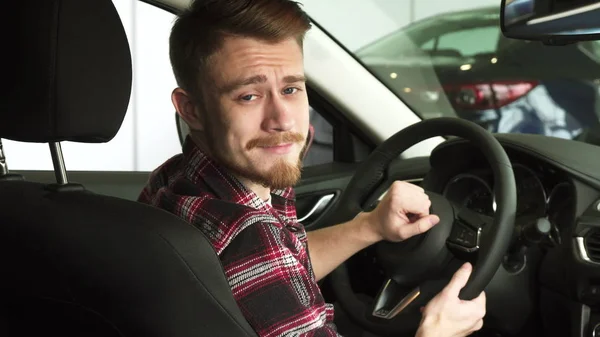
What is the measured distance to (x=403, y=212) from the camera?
2.19m

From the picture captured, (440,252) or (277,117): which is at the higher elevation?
(277,117)

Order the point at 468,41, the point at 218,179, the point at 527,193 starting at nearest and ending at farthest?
the point at 218,179, the point at 527,193, the point at 468,41

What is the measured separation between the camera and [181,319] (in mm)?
1432

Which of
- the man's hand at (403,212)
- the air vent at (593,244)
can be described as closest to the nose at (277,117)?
the man's hand at (403,212)

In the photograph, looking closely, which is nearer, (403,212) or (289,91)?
(289,91)

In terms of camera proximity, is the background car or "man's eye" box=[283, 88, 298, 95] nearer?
"man's eye" box=[283, 88, 298, 95]

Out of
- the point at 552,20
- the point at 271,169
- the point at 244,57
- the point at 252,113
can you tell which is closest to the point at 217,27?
the point at 244,57

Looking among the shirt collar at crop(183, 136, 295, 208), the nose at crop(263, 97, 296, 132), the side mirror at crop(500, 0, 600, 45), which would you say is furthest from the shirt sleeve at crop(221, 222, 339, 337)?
the side mirror at crop(500, 0, 600, 45)

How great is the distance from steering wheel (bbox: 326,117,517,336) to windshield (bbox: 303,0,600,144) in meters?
1.90

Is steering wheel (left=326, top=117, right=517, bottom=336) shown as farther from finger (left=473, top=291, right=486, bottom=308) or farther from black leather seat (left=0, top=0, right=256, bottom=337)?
black leather seat (left=0, top=0, right=256, bottom=337)

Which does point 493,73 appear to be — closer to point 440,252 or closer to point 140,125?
point 140,125

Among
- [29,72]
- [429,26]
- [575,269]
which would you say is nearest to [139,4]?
[29,72]

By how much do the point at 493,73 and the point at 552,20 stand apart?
406 centimetres

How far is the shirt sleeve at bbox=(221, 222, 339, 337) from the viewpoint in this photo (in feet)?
5.43
